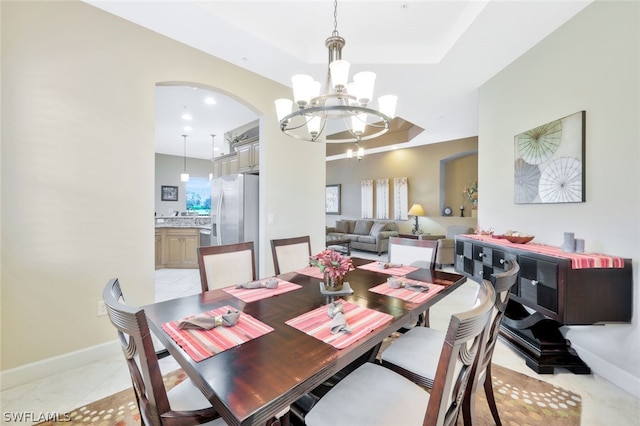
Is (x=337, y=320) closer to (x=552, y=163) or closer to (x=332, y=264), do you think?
(x=332, y=264)

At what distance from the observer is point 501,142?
3283mm

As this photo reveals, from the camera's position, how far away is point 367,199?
860cm

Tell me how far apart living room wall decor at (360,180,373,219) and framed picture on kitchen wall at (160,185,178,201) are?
6.40 metres

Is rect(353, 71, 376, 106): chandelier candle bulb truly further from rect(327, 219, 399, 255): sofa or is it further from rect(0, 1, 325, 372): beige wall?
rect(327, 219, 399, 255): sofa

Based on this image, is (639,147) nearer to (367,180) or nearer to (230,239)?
(230,239)

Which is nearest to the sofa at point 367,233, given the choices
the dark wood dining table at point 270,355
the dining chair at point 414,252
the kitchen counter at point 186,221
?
the kitchen counter at point 186,221

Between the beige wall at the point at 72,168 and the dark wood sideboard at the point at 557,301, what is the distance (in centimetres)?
342

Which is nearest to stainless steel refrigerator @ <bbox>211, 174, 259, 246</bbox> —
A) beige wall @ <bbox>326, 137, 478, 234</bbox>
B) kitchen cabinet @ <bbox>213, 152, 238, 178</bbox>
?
kitchen cabinet @ <bbox>213, 152, 238, 178</bbox>

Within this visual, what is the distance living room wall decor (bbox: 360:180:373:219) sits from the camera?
27.9 feet

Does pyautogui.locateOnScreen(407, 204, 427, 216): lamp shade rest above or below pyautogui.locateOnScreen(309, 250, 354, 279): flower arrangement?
above

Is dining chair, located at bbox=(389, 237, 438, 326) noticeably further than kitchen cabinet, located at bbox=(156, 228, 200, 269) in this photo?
No

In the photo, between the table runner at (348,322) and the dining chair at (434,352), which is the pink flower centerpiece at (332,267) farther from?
the dining chair at (434,352)

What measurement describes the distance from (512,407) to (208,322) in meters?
1.98

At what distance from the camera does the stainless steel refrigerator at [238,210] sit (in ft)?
12.3
